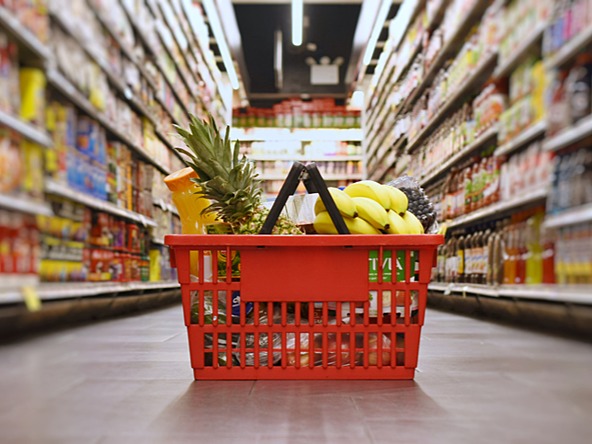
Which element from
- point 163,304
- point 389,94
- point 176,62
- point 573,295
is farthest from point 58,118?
point 389,94

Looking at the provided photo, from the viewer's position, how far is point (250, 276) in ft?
4.51

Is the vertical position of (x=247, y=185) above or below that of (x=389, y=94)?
below

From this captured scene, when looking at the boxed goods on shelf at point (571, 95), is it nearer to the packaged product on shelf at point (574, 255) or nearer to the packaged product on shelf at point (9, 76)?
the packaged product on shelf at point (574, 255)

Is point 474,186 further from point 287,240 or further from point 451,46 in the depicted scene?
point 287,240

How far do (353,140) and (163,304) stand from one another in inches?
237

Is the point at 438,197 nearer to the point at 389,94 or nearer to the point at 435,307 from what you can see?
the point at 435,307

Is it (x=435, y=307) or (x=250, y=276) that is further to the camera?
(x=435, y=307)

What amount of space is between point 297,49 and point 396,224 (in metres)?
8.02

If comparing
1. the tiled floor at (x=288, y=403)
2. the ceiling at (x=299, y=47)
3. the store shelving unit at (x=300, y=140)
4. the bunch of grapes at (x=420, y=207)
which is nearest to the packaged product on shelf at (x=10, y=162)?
the tiled floor at (x=288, y=403)

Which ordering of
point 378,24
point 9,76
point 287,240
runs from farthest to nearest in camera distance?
point 378,24 < point 287,240 < point 9,76

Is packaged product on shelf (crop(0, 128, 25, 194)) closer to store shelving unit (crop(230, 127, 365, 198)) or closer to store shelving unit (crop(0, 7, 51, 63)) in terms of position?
store shelving unit (crop(0, 7, 51, 63))

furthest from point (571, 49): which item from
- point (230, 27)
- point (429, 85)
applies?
point (230, 27)

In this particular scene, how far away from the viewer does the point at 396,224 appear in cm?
151

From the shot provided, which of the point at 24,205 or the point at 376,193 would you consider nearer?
the point at 24,205
